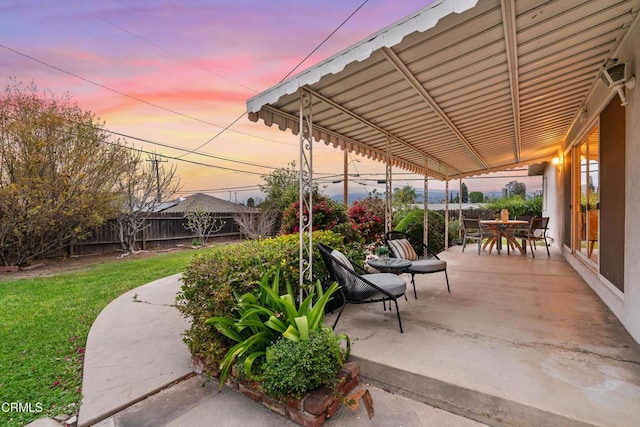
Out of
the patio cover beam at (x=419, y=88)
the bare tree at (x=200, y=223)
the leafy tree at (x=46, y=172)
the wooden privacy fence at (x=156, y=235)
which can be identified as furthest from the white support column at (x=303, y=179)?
the bare tree at (x=200, y=223)

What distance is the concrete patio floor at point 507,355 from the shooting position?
190 centimetres

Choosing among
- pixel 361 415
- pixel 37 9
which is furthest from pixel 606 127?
pixel 37 9

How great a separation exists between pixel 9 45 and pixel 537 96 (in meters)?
12.3

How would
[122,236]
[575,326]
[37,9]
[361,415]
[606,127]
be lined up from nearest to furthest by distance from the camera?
1. [361,415]
2. [575,326]
3. [606,127]
4. [37,9]
5. [122,236]

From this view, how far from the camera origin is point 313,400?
194 cm

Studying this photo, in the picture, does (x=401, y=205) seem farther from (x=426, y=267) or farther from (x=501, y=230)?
(x=426, y=267)

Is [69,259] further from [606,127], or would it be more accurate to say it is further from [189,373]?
[606,127]

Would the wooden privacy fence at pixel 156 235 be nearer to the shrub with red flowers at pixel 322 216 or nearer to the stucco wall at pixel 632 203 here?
the shrub with red flowers at pixel 322 216

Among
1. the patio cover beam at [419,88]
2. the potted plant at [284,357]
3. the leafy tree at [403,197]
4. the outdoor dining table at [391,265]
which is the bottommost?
the potted plant at [284,357]

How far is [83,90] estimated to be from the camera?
9.73 meters

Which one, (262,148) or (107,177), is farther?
(262,148)

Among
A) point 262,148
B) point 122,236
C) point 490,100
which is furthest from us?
point 262,148

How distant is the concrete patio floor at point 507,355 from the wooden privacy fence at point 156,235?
10624mm

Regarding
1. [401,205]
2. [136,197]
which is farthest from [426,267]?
[136,197]
